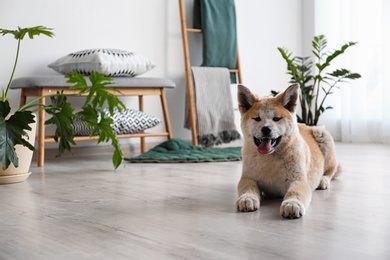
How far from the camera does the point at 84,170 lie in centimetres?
334

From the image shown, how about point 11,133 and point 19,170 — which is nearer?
point 11,133

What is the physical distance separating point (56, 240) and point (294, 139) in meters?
1.00

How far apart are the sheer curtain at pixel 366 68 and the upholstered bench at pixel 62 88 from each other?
1.81 m

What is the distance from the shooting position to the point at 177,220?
1891 mm

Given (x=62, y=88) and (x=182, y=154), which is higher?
(x=62, y=88)

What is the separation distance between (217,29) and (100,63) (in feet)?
4.54

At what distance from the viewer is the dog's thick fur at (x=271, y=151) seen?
207cm

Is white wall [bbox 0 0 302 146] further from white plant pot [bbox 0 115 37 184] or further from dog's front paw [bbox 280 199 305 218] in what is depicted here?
dog's front paw [bbox 280 199 305 218]

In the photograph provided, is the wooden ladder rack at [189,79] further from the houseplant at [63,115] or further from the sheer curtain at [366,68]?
the houseplant at [63,115]

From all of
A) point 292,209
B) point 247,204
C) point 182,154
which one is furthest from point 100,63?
point 292,209

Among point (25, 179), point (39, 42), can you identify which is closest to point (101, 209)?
point (25, 179)

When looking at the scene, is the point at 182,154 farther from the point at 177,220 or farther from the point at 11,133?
the point at 177,220

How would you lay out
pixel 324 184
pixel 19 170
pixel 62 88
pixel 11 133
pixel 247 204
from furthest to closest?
pixel 62 88 → pixel 19 170 → pixel 324 184 → pixel 11 133 → pixel 247 204

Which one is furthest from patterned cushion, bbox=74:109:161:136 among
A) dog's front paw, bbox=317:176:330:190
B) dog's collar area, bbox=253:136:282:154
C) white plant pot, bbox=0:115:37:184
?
dog's collar area, bbox=253:136:282:154
